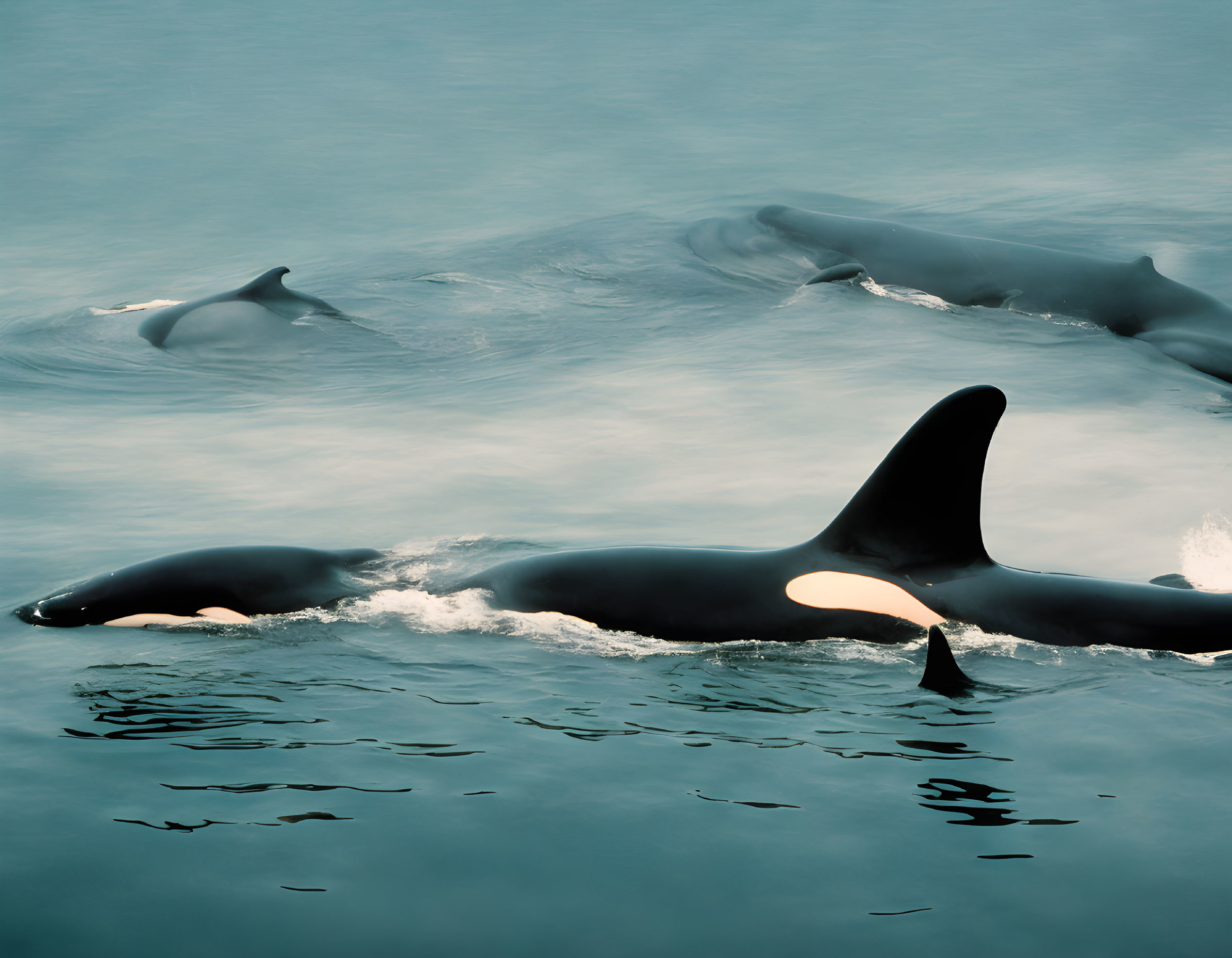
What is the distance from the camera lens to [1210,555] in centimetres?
1080

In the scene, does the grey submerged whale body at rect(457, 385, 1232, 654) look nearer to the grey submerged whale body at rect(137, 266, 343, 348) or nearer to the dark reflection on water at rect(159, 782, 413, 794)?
the dark reflection on water at rect(159, 782, 413, 794)

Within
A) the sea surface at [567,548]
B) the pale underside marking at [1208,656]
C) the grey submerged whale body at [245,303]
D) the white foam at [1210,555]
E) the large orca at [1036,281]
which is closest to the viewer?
the sea surface at [567,548]

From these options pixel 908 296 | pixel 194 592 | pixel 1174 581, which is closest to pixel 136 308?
pixel 908 296

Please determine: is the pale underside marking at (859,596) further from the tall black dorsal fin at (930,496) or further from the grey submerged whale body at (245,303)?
the grey submerged whale body at (245,303)

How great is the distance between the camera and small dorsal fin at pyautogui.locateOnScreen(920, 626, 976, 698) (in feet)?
26.2

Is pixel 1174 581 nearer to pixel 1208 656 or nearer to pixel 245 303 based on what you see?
pixel 1208 656

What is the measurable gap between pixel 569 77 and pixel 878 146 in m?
13.2

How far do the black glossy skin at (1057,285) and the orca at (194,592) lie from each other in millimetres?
12836

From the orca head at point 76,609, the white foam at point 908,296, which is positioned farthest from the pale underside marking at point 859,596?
the white foam at point 908,296

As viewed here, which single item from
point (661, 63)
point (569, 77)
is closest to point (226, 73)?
point (569, 77)

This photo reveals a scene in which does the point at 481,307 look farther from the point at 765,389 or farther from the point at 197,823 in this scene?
the point at 197,823

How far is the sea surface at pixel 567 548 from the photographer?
607 centimetres

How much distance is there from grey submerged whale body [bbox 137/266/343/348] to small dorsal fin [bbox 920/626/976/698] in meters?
14.4

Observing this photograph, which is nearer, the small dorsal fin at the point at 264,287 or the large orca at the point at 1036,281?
the large orca at the point at 1036,281
